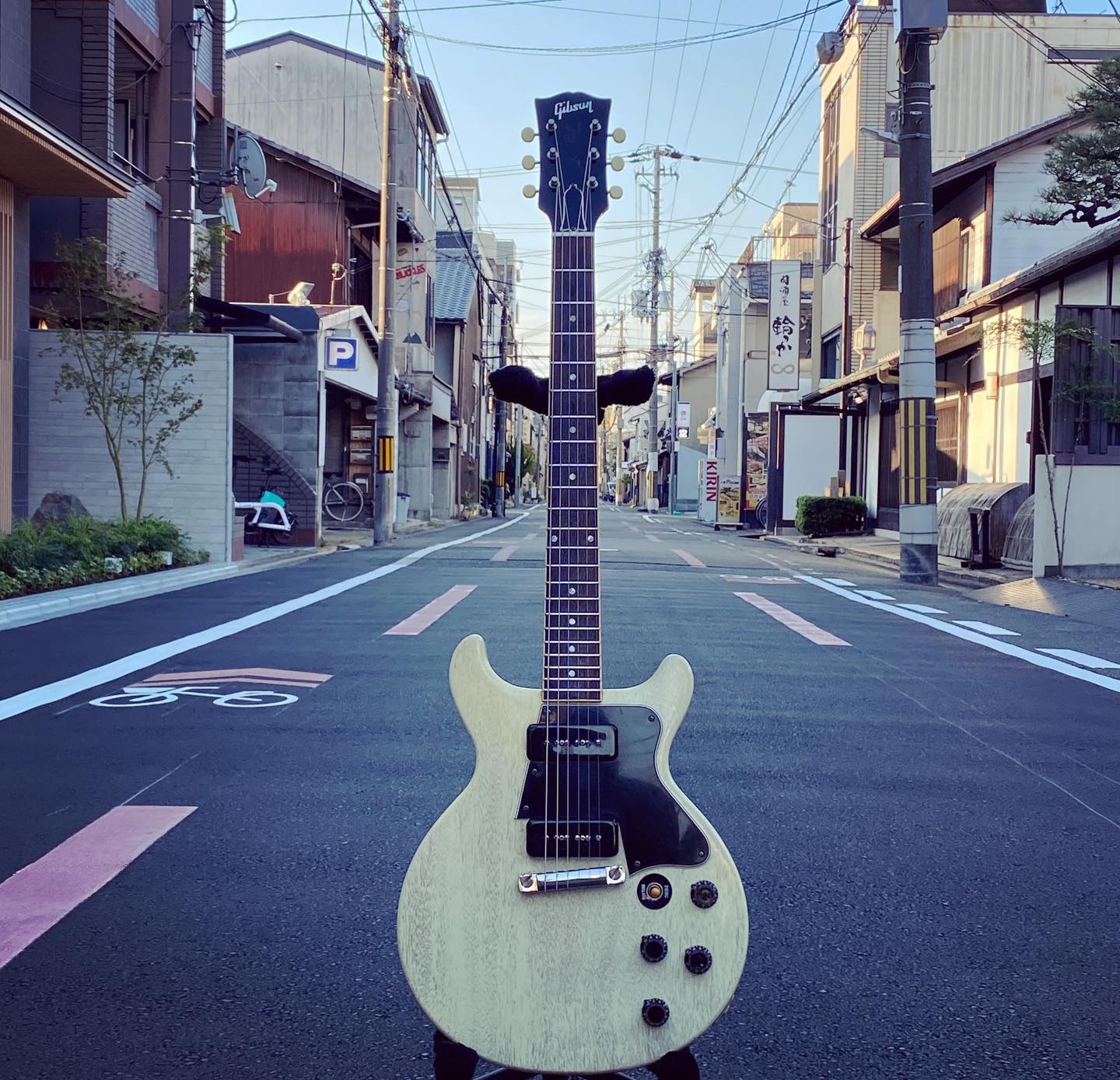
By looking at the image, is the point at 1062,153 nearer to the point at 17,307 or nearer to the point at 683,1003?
the point at 17,307

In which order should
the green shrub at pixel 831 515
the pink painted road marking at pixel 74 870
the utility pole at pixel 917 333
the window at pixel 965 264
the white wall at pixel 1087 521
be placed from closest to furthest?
the pink painted road marking at pixel 74 870
the white wall at pixel 1087 521
the utility pole at pixel 917 333
the window at pixel 965 264
the green shrub at pixel 831 515

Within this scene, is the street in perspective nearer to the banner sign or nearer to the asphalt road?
the asphalt road

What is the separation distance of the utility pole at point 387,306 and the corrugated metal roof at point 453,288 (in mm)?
21429

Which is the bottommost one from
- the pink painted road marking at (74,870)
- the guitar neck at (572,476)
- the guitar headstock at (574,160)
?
the pink painted road marking at (74,870)

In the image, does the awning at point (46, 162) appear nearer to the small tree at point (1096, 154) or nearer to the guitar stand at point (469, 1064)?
the small tree at point (1096, 154)

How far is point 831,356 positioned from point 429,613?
2837cm

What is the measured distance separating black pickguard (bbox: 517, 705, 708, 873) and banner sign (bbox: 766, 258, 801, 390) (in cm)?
3121

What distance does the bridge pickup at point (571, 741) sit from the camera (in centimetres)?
230

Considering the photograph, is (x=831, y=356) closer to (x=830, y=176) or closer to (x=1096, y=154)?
(x=830, y=176)

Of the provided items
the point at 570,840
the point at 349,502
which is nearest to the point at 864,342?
the point at 349,502

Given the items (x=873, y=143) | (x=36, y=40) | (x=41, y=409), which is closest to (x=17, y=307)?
(x=41, y=409)

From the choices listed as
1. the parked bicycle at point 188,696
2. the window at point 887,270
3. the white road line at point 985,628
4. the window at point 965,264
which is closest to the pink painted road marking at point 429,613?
the parked bicycle at point 188,696

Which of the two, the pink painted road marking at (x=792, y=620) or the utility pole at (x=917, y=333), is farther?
the utility pole at (x=917, y=333)

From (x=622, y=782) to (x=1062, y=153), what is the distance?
13269mm
